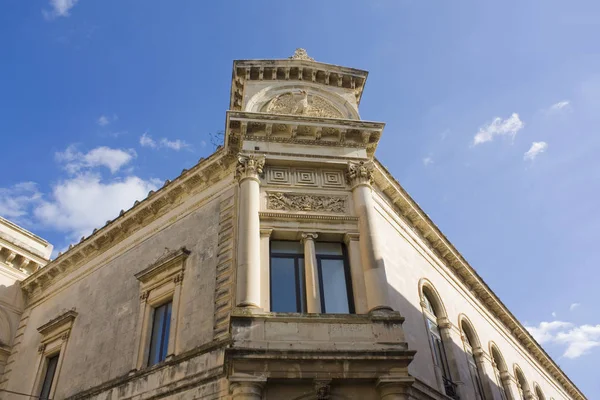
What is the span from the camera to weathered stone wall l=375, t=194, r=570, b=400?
14.8m

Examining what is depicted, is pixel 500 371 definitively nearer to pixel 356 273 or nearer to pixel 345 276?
pixel 345 276

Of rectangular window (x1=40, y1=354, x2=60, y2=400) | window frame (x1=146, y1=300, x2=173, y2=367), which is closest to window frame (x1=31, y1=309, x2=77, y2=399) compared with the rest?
rectangular window (x1=40, y1=354, x2=60, y2=400)

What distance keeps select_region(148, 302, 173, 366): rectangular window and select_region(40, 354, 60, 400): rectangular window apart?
18.1 feet

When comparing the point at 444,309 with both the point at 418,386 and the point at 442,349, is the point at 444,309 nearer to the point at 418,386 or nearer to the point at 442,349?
the point at 442,349

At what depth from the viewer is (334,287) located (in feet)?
42.9

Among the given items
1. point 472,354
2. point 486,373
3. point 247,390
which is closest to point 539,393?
point 486,373

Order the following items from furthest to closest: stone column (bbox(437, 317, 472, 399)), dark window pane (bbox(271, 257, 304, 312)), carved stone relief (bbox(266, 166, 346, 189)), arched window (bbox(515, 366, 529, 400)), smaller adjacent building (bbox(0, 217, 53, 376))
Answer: arched window (bbox(515, 366, 529, 400)) < smaller adjacent building (bbox(0, 217, 53, 376)) < stone column (bbox(437, 317, 472, 399)) < carved stone relief (bbox(266, 166, 346, 189)) < dark window pane (bbox(271, 257, 304, 312))

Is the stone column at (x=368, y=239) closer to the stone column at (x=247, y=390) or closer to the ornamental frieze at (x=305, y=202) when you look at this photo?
the ornamental frieze at (x=305, y=202)

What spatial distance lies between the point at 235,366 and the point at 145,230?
8.70 meters

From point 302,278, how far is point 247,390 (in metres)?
3.49

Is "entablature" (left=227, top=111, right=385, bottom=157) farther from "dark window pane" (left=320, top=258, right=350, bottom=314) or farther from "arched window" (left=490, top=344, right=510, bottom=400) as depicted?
"arched window" (left=490, top=344, right=510, bottom=400)

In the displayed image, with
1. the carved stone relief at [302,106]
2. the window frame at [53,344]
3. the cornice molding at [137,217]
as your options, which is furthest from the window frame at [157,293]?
the carved stone relief at [302,106]

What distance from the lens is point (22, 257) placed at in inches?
882

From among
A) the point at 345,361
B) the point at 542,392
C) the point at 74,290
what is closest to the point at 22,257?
the point at 74,290
